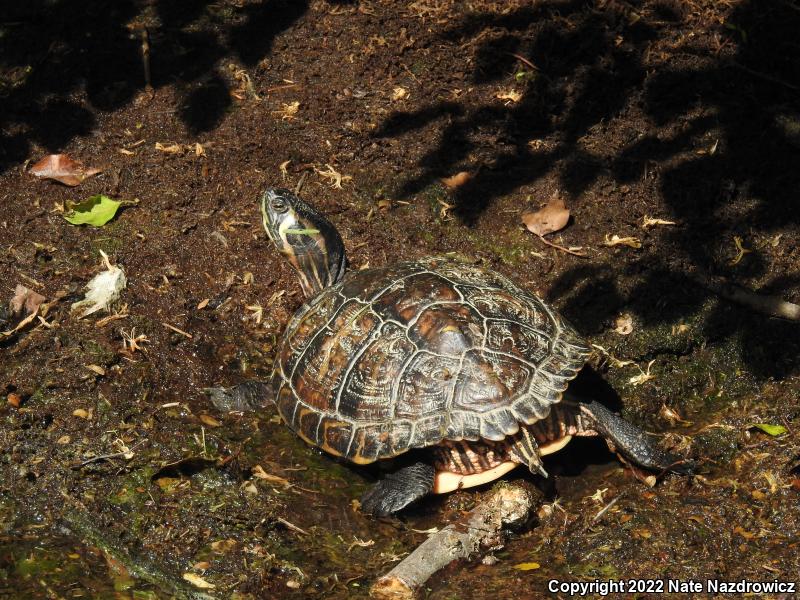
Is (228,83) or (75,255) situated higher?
(228,83)

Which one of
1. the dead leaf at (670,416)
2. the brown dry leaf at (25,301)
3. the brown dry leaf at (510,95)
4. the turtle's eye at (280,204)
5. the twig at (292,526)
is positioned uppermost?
the brown dry leaf at (510,95)

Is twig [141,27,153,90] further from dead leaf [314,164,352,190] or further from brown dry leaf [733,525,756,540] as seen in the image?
brown dry leaf [733,525,756,540]

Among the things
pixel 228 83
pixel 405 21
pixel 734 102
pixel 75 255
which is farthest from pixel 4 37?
pixel 734 102

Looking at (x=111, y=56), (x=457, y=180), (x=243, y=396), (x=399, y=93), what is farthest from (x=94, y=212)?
(x=457, y=180)

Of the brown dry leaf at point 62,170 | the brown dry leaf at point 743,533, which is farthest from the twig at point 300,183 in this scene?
the brown dry leaf at point 743,533

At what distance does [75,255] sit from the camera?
239 inches

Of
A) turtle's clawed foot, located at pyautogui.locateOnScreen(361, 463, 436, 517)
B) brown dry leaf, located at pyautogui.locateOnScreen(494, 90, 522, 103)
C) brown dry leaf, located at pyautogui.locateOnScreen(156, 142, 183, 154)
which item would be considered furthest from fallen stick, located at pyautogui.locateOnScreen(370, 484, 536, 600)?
brown dry leaf, located at pyautogui.locateOnScreen(156, 142, 183, 154)

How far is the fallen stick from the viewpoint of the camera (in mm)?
4141

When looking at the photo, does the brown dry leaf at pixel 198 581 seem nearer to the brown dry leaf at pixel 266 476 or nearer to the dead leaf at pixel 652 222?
the brown dry leaf at pixel 266 476

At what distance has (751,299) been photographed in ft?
18.1

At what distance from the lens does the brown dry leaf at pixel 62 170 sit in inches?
259

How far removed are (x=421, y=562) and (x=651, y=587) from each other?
1160 mm

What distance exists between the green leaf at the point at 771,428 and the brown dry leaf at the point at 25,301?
189 inches

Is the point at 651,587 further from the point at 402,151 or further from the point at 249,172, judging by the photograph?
the point at 249,172
